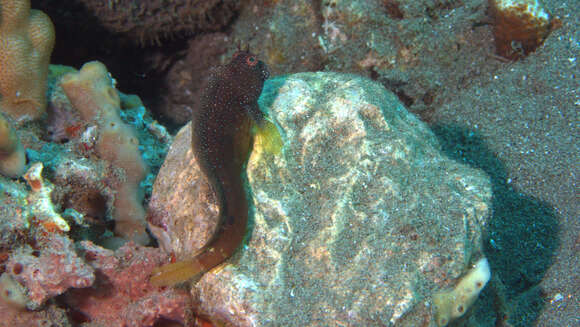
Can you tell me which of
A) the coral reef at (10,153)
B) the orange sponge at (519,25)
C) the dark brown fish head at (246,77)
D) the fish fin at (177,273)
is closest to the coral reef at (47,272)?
the fish fin at (177,273)

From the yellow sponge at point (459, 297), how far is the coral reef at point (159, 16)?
501cm

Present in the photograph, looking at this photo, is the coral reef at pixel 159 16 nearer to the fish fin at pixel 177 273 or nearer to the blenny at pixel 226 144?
the blenny at pixel 226 144

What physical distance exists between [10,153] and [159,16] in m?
3.25

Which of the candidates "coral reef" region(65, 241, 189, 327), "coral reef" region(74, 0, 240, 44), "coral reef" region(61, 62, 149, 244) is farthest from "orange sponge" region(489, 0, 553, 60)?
"coral reef" region(65, 241, 189, 327)

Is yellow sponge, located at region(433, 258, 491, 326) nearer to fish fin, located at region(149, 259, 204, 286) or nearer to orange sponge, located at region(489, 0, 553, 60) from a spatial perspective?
fish fin, located at region(149, 259, 204, 286)

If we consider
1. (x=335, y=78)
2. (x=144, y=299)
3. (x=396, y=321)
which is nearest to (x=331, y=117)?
(x=335, y=78)

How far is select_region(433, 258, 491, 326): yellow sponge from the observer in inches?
89.8

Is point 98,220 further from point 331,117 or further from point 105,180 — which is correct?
point 331,117

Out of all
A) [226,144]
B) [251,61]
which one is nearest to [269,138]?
[226,144]

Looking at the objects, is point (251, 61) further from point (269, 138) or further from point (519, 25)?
point (519, 25)

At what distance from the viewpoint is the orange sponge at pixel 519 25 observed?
4.42 metres

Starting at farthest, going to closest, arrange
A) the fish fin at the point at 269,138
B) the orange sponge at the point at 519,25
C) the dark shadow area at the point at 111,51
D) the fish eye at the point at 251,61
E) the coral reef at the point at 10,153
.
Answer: the dark shadow area at the point at 111,51 → the orange sponge at the point at 519,25 → the fish eye at the point at 251,61 → the fish fin at the point at 269,138 → the coral reef at the point at 10,153

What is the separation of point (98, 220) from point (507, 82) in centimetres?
505

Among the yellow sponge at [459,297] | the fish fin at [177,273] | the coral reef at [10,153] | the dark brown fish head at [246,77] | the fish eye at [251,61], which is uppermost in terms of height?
the fish eye at [251,61]
